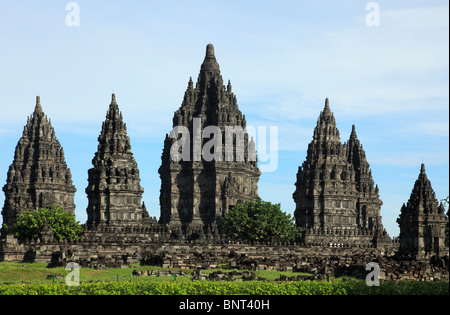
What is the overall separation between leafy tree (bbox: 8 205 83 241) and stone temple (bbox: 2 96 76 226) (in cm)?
3601

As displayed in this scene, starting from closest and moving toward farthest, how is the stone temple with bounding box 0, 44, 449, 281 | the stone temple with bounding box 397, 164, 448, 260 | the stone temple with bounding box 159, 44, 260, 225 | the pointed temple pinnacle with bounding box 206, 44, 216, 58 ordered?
1. the stone temple with bounding box 0, 44, 449, 281
2. the stone temple with bounding box 397, 164, 448, 260
3. the stone temple with bounding box 159, 44, 260, 225
4. the pointed temple pinnacle with bounding box 206, 44, 216, 58

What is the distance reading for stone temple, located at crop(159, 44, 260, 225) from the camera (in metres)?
138

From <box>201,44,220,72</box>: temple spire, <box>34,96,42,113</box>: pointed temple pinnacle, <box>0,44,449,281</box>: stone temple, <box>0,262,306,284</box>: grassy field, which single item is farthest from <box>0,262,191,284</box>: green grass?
<box>34,96,42,113</box>: pointed temple pinnacle

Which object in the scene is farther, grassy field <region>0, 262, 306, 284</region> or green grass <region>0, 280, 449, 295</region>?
grassy field <region>0, 262, 306, 284</region>

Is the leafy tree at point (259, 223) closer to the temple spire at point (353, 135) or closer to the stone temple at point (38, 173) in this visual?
the stone temple at point (38, 173)

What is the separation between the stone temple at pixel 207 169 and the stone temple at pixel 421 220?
3725cm

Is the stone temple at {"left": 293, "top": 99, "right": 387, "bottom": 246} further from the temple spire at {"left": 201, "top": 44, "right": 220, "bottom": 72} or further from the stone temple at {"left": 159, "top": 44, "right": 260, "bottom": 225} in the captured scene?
the temple spire at {"left": 201, "top": 44, "right": 220, "bottom": 72}

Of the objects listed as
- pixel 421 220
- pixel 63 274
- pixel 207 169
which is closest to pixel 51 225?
pixel 207 169

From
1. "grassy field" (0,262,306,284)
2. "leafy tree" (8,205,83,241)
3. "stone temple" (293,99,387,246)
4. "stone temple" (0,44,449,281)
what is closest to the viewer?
"grassy field" (0,262,306,284)

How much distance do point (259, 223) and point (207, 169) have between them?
24565 millimetres

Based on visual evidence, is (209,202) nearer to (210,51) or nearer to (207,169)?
(207,169)

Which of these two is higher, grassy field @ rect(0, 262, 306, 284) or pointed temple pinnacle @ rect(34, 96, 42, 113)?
pointed temple pinnacle @ rect(34, 96, 42, 113)

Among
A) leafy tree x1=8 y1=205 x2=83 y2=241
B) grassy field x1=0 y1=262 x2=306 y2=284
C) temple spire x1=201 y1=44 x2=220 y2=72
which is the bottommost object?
grassy field x1=0 y1=262 x2=306 y2=284
